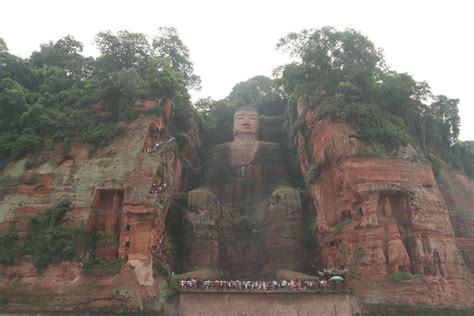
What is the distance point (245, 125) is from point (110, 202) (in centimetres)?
1938

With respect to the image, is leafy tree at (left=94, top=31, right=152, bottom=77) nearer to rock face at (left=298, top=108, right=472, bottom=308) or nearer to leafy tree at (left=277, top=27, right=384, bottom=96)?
leafy tree at (left=277, top=27, right=384, bottom=96)

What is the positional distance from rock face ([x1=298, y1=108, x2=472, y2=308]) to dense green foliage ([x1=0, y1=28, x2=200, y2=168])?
1358 centimetres

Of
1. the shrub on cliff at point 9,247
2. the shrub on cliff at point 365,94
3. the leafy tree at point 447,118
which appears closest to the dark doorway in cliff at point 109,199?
the shrub on cliff at point 9,247

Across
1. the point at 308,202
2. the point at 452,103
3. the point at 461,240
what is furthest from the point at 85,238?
the point at 452,103

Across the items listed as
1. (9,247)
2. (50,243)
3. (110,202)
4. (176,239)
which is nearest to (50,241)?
(50,243)

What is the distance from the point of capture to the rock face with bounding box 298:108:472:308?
24.7 meters

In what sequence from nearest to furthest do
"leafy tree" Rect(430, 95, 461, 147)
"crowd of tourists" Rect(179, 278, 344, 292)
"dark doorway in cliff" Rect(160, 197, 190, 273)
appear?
1. "crowd of tourists" Rect(179, 278, 344, 292)
2. "dark doorway in cliff" Rect(160, 197, 190, 273)
3. "leafy tree" Rect(430, 95, 461, 147)

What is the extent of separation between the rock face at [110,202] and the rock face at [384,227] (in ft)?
38.2

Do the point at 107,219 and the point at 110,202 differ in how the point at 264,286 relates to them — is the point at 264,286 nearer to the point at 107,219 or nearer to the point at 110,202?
the point at 107,219

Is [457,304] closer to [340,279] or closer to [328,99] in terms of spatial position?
[340,279]

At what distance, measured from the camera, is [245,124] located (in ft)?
141

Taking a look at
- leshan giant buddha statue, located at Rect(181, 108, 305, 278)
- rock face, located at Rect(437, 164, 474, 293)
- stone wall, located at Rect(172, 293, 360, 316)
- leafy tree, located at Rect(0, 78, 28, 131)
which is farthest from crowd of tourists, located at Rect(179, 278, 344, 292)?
leafy tree, located at Rect(0, 78, 28, 131)

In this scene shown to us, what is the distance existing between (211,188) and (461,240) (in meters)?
20.5

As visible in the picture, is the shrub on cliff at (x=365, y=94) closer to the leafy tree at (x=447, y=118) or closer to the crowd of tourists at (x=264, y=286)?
the leafy tree at (x=447, y=118)
